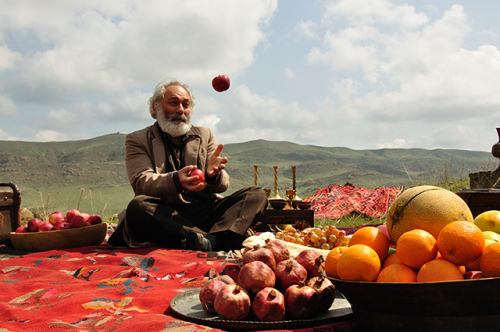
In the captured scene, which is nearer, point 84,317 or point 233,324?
point 233,324

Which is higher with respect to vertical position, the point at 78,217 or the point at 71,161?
the point at 71,161

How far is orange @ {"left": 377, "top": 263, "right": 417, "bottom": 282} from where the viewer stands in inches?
50.0

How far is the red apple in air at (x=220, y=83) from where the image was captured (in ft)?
18.0

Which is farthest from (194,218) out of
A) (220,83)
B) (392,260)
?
(392,260)

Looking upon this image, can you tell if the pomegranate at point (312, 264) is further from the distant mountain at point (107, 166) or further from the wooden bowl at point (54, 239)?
the distant mountain at point (107, 166)

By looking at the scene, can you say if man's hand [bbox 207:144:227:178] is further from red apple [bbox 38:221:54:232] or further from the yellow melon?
the yellow melon

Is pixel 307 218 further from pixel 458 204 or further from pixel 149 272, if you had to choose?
pixel 458 204

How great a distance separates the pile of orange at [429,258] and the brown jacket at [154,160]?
2947 mm

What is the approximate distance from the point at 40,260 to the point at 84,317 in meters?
1.99

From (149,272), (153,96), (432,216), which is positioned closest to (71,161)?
(153,96)

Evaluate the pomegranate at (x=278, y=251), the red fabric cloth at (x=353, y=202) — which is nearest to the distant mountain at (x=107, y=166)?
the red fabric cloth at (x=353, y=202)

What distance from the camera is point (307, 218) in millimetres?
5035

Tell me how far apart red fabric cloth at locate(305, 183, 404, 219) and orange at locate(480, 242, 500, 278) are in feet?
19.8

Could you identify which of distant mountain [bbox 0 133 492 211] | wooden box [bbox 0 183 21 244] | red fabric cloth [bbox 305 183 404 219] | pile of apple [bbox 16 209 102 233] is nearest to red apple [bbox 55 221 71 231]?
pile of apple [bbox 16 209 102 233]
